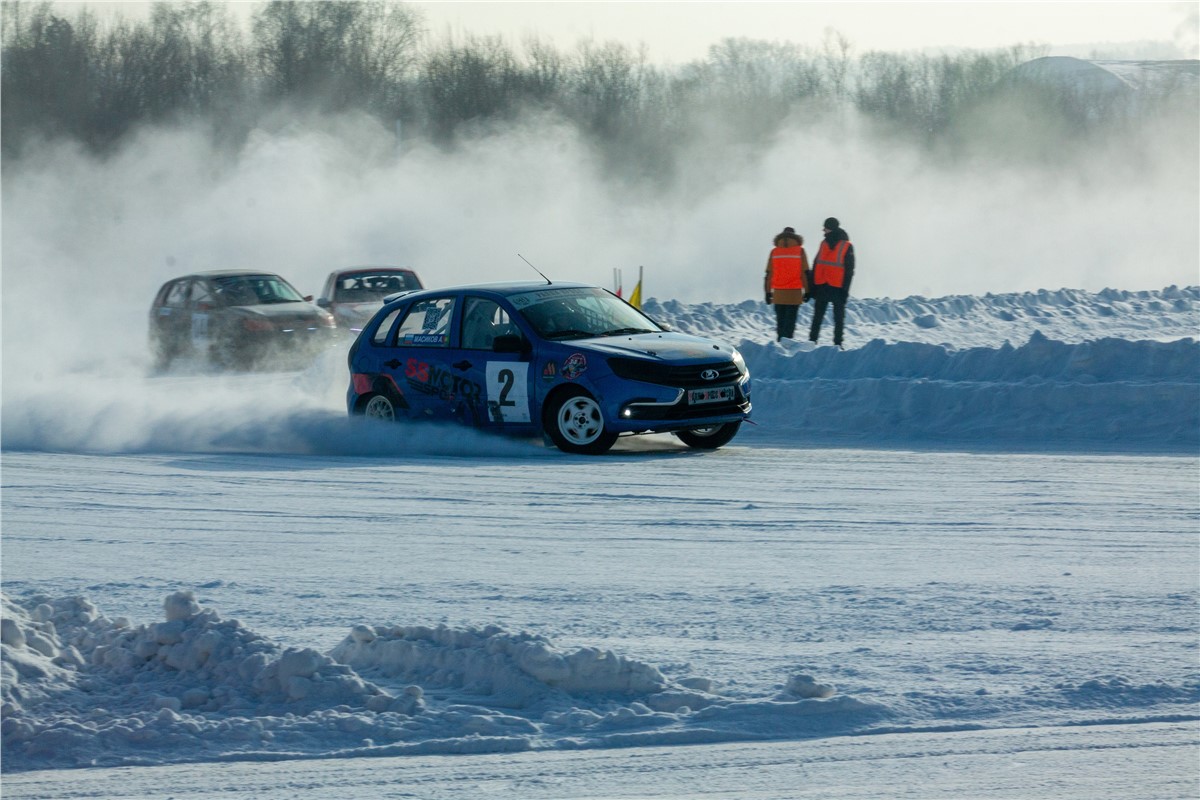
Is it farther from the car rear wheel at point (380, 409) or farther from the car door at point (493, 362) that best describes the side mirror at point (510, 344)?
the car rear wheel at point (380, 409)

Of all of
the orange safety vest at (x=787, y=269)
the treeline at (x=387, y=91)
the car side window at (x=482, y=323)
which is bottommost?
the car side window at (x=482, y=323)

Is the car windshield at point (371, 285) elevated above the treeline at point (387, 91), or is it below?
below

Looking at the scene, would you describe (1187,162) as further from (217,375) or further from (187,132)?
(217,375)

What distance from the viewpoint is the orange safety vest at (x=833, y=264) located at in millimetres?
19000

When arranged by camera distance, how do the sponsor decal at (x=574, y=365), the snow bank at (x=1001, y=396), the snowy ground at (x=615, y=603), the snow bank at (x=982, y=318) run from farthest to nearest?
1. the snow bank at (x=982, y=318)
2. the snow bank at (x=1001, y=396)
3. the sponsor decal at (x=574, y=365)
4. the snowy ground at (x=615, y=603)

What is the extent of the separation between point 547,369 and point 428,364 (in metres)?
1.24

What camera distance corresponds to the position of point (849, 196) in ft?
147

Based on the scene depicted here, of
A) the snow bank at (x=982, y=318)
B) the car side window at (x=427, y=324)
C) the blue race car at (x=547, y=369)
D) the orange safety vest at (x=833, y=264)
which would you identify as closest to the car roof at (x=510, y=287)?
the blue race car at (x=547, y=369)

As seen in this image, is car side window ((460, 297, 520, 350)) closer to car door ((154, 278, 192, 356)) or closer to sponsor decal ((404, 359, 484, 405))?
sponsor decal ((404, 359, 484, 405))

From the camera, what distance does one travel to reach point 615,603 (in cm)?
737

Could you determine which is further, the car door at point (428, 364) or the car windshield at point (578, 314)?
the car door at point (428, 364)

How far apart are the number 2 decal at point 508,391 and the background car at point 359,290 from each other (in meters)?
8.90

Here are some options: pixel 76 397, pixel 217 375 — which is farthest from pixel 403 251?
pixel 76 397

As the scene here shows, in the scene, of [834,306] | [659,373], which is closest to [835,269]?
[834,306]
